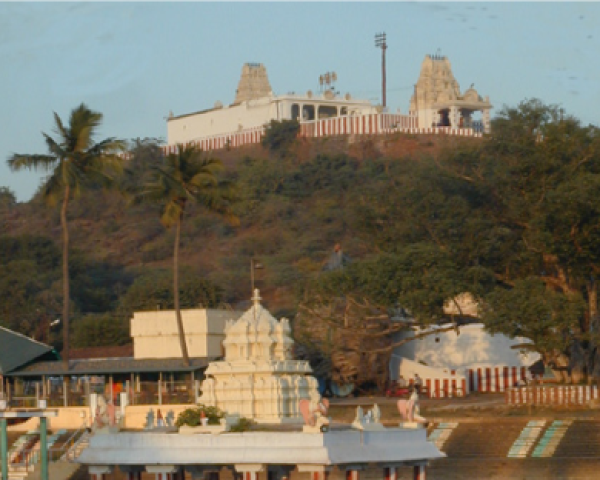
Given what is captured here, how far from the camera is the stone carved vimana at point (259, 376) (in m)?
37.9

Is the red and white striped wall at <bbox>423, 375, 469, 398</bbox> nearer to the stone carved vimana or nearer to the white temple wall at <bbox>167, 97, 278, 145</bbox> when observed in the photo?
the stone carved vimana

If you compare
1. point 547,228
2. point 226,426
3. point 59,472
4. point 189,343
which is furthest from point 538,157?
point 226,426

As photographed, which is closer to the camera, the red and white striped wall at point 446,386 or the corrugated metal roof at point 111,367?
the corrugated metal roof at point 111,367

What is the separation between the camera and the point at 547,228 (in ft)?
202

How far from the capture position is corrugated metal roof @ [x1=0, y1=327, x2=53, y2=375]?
62.5 metres

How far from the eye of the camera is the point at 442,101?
140 metres

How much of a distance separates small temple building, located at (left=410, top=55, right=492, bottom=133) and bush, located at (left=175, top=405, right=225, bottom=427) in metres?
104

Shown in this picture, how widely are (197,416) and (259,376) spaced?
4170 millimetres

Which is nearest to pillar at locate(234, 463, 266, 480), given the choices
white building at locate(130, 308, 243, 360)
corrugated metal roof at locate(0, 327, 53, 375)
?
corrugated metal roof at locate(0, 327, 53, 375)

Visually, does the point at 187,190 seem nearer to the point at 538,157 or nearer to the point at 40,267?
the point at 538,157

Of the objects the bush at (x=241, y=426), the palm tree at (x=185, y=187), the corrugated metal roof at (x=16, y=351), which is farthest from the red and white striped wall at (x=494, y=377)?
the bush at (x=241, y=426)

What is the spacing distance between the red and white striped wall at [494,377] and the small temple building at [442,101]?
70185 mm

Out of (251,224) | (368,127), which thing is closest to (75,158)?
(251,224)

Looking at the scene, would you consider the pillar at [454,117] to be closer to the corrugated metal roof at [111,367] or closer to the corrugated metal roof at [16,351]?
the corrugated metal roof at [16,351]
